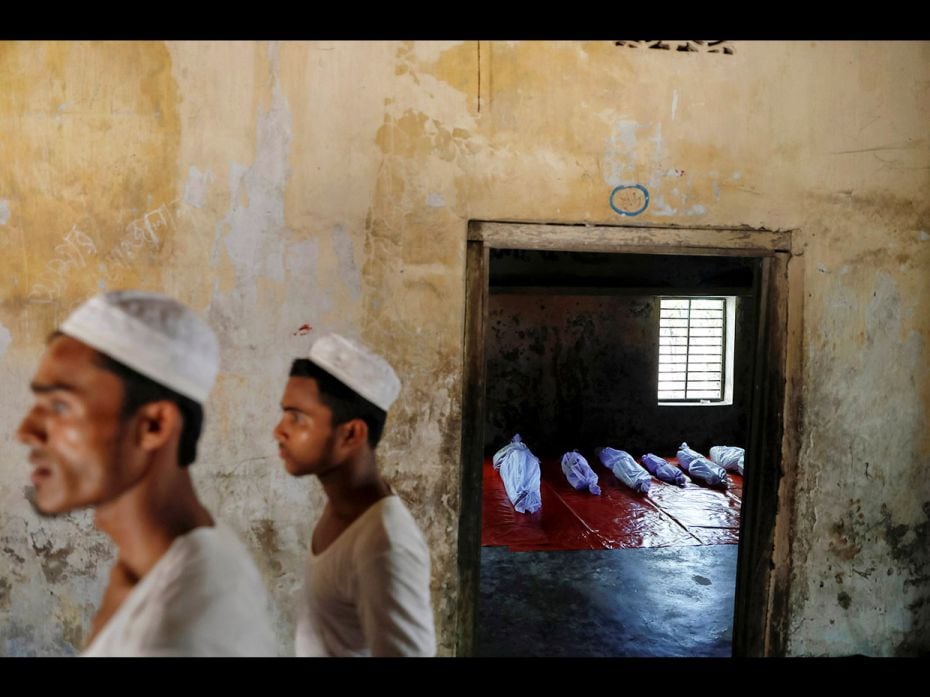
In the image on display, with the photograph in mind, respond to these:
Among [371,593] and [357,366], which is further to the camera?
[357,366]

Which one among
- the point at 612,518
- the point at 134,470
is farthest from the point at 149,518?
the point at 612,518

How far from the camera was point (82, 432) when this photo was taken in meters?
1.55

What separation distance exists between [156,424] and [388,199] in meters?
1.14

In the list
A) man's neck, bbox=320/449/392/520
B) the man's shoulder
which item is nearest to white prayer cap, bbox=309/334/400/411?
man's neck, bbox=320/449/392/520

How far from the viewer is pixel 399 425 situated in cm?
233

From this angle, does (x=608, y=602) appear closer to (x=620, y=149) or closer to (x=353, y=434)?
(x=353, y=434)

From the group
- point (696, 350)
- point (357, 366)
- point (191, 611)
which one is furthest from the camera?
point (696, 350)

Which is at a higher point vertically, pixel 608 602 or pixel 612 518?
pixel 612 518

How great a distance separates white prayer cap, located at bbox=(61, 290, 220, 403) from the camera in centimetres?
157

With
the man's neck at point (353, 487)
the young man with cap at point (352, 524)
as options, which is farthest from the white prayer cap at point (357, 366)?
the man's neck at point (353, 487)

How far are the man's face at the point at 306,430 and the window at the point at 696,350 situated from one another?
6.44 m

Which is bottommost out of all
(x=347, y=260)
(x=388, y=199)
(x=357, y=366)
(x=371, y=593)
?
(x=371, y=593)

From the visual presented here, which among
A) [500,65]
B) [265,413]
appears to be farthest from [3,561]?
[500,65]
